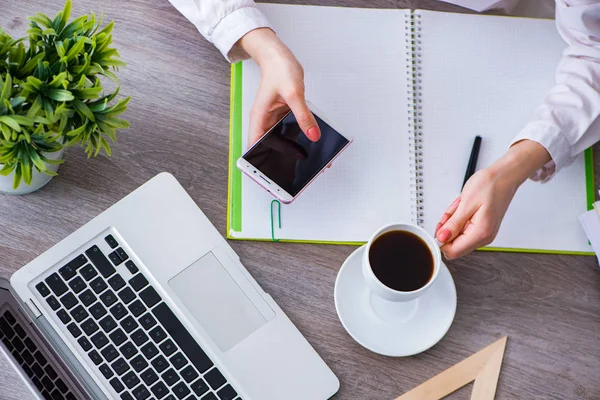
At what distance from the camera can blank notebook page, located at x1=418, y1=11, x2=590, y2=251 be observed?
99 centimetres

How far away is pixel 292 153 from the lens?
957 mm

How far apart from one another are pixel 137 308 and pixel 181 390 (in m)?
0.13

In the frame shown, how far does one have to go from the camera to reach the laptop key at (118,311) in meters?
0.89

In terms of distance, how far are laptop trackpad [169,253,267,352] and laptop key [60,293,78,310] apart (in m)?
0.13

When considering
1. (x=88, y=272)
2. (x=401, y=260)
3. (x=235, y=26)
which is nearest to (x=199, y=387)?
(x=88, y=272)

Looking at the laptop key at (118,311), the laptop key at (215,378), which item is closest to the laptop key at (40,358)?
the laptop key at (118,311)

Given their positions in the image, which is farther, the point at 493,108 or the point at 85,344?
the point at 493,108

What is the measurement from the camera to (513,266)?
0.98 m

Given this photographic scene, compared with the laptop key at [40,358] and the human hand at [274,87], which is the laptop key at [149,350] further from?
the human hand at [274,87]

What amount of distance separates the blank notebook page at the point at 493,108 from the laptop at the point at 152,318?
30 centimetres

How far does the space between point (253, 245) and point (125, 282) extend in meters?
0.19

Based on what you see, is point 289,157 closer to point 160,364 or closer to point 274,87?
point 274,87

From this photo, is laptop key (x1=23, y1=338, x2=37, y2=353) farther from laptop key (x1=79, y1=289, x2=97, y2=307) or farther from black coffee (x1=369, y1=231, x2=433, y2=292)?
black coffee (x1=369, y1=231, x2=433, y2=292)

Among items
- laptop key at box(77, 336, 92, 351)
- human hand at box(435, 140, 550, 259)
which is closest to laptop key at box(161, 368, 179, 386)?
laptop key at box(77, 336, 92, 351)
